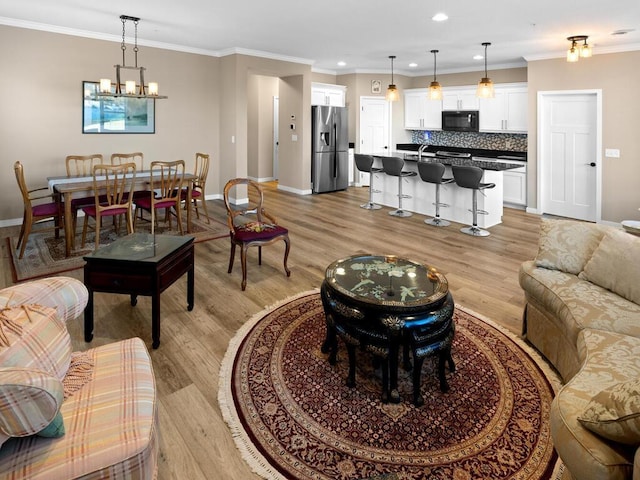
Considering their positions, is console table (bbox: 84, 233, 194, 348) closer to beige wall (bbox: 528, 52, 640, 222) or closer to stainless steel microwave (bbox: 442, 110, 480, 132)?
beige wall (bbox: 528, 52, 640, 222)

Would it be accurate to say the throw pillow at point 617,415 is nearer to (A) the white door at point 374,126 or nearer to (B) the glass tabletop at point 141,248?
(B) the glass tabletop at point 141,248

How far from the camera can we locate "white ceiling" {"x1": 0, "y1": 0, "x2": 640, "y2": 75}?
4488mm

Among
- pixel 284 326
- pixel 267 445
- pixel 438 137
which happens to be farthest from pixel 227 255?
pixel 438 137

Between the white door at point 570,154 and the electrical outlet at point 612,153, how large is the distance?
102 mm

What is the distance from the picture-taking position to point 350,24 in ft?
17.3

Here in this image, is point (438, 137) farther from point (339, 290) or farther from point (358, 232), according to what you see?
point (339, 290)

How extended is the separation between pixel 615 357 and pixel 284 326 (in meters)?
2.02

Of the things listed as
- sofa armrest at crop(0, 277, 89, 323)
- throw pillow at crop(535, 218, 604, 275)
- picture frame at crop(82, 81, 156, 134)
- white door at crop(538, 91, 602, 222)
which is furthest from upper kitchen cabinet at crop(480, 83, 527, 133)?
sofa armrest at crop(0, 277, 89, 323)

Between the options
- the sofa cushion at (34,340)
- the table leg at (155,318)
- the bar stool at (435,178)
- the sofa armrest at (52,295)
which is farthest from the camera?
the bar stool at (435,178)

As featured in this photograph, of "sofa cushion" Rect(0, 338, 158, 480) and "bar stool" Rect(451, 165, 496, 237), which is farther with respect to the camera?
"bar stool" Rect(451, 165, 496, 237)

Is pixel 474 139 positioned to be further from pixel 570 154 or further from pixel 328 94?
pixel 328 94

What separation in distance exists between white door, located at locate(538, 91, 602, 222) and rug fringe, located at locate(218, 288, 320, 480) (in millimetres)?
5873

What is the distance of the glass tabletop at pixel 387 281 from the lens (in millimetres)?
2305

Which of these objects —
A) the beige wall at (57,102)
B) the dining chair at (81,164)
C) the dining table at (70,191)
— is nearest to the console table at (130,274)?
the dining table at (70,191)
